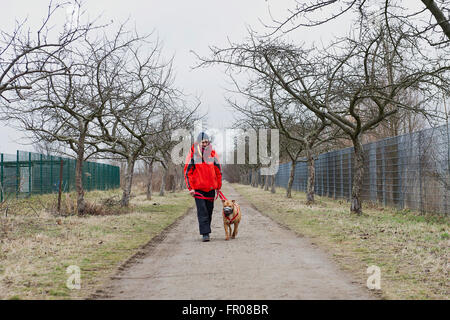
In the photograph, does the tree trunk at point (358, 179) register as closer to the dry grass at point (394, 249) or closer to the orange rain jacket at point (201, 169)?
the dry grass at point (394, 249)

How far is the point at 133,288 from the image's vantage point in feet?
16.1

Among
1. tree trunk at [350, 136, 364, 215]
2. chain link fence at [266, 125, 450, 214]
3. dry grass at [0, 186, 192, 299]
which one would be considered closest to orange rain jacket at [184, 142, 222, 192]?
dry grass at [0, 186, 192, 299]

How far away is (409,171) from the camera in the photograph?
14578mm

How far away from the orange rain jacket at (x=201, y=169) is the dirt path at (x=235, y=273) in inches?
46.2

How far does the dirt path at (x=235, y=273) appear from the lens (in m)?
4.53

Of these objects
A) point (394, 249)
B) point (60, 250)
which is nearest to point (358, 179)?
point (394, 249)

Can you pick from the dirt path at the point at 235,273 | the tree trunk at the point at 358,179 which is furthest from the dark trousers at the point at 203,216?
the tree trunk at the point at 358,179

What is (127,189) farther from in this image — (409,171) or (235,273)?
(235,273)

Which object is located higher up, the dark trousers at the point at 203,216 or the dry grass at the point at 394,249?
the dark trousers at the point at 203,216

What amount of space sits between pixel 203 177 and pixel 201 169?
0.57 feet

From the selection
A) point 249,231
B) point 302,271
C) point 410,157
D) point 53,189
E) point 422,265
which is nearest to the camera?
point 302,271
